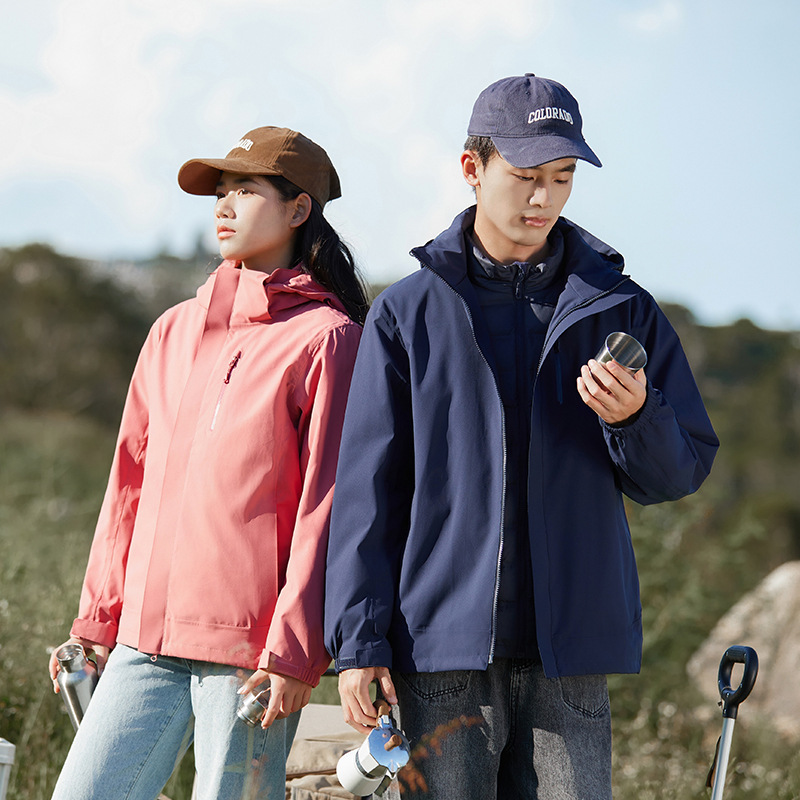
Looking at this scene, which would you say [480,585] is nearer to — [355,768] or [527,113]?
[355,768]

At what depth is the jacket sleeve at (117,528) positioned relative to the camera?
2648 mm

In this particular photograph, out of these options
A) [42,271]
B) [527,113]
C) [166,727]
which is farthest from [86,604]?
[42,271]

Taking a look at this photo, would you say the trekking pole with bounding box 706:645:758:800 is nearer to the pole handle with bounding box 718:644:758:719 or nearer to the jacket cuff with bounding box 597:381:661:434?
the pole handle with bounding box 718:644:758:719

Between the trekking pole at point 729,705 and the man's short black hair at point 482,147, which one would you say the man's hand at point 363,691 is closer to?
the trekking pole at point 729,705

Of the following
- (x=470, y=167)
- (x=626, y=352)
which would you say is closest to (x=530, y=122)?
(x=470, y=167)

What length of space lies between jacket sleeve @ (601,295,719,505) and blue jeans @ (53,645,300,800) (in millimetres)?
938

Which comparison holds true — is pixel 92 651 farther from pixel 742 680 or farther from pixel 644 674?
pixel 644 674

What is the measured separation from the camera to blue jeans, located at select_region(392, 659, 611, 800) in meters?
2.12

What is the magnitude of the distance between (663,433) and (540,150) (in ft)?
2.07

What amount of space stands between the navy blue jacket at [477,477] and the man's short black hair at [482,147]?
0.67 feet

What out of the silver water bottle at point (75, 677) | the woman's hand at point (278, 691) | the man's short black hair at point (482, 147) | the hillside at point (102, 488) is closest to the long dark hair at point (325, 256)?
the hillside at point (102, 488)

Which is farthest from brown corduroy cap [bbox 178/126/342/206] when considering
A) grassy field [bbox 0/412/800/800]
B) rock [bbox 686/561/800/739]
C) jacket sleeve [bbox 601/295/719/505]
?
rock [bbox 686/561/800/739]

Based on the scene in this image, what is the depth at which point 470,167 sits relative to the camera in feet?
8.01

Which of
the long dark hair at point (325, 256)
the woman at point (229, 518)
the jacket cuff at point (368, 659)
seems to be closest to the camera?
the jacket cuff at point (368, 659)
